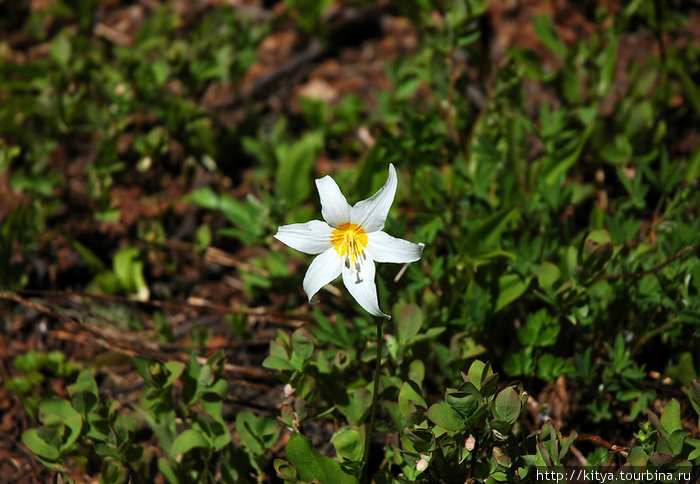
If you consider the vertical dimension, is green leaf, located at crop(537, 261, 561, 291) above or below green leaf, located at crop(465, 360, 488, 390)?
below

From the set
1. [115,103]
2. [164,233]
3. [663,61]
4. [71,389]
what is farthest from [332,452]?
[663,61]

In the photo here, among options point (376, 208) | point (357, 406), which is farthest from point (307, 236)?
point (357, 406)

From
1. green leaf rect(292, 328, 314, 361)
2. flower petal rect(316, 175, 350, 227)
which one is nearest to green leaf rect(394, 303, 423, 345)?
green leaf rect(292, 328, 314, 361)

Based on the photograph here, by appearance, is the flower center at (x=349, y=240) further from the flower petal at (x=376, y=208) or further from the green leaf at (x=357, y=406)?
the green leaf at (x=357, y=406)

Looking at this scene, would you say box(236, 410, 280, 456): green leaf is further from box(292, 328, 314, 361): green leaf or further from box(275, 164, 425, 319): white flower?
box(275, 164, 425, 319): white flower

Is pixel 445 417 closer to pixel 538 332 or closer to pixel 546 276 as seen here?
pixel 538 332

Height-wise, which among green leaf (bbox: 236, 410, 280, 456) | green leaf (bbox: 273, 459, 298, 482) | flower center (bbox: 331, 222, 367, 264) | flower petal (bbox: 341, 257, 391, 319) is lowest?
green leaf (bbox: 236, 410, 280, 456)

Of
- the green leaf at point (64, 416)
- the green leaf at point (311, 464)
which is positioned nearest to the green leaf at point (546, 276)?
the green leaf at point (311, 464)
